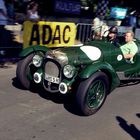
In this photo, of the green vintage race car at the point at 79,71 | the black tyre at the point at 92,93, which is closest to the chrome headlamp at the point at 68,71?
the green vintage race car at the point at 79,71

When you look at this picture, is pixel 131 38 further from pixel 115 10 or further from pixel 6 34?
pixel 115 10

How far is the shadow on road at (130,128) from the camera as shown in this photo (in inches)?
231

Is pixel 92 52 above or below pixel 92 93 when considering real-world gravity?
above

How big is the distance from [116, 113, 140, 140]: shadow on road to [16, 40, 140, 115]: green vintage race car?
529mm

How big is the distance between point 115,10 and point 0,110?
18.0 metres

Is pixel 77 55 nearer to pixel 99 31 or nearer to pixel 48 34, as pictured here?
pixel 99 31

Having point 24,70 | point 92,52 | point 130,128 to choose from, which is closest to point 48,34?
point 24,70

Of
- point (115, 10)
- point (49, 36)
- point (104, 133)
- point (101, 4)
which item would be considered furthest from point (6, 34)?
point (115, 10)

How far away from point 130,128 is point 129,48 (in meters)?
2.54

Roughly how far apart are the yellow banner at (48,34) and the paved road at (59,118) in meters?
2.75

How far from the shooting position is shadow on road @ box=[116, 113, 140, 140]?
587 cm

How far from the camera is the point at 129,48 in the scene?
8.23 meters

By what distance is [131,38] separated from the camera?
27.4 ft

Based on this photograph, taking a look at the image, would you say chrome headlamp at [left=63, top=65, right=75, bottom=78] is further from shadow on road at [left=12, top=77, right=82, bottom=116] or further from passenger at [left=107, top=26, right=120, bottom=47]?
passenger at [left=107, top=26, right=120, bottom=47]
